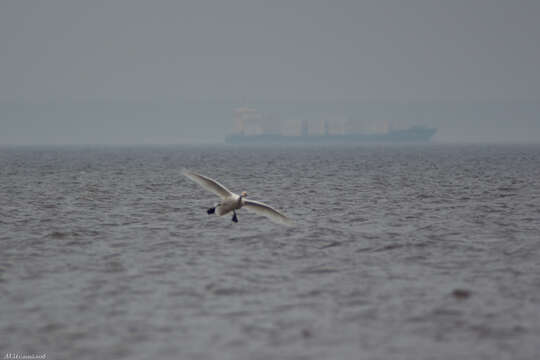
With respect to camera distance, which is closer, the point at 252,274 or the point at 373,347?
the point at 373,347

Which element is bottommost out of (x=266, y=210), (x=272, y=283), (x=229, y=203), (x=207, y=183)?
(x=272, y=283)

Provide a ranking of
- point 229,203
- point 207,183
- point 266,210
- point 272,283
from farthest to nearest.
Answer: point 266,210
point 229,203
point 207,183
point 272,283

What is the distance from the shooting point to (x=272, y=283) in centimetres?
1700

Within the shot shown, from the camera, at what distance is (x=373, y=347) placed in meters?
12.5

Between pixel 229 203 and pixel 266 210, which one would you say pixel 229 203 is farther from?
pixel 266 210

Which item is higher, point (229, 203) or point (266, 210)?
point (229, 203)

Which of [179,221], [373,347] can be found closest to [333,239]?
[179,221]

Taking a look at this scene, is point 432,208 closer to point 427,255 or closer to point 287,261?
point 427,255

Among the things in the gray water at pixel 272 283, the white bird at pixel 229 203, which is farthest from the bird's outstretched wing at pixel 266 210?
the gray water at pixel 272 283

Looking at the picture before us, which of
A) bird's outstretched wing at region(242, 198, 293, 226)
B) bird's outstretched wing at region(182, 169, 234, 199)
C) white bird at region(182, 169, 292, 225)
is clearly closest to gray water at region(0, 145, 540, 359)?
bird's outstretched wing at region(242, 198, 293, 226)

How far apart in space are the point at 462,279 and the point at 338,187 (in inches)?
1145

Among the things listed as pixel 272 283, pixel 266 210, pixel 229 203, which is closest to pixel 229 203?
pixel 229 203

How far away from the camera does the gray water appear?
41.8 ft

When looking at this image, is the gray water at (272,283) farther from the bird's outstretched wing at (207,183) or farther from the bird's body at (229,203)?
the bird's outstretched wing at (207,183)
